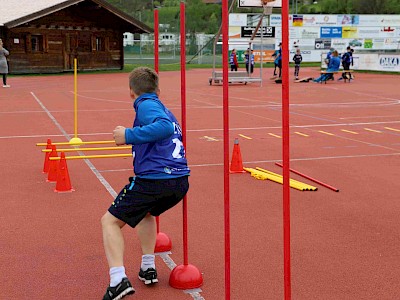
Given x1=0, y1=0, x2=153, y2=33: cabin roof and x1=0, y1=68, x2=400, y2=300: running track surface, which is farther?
x1=0, y1=0, x2=153, y2=33: cabin roof

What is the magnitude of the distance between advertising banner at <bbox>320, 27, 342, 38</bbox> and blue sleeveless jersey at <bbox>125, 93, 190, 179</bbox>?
50158mm

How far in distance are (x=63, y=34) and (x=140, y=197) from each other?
3644 centimetres

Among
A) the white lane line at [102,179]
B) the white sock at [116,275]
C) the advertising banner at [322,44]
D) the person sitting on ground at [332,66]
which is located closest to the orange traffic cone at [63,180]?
the white lane line at [102,179]

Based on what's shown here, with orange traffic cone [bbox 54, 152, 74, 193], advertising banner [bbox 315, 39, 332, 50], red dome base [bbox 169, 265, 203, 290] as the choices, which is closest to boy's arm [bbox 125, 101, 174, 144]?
red dome base [bbox 169, 265, 203, 290]

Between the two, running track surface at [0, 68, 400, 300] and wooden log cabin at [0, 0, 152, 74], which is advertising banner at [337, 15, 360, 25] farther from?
running track surface at [0, 68, 400, 300]

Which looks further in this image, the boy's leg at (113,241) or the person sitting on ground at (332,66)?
the person sitting on ground at (332,66)

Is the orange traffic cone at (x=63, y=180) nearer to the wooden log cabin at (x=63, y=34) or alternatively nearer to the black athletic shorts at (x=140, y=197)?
the black athletic shorts at (x=140, y=197)

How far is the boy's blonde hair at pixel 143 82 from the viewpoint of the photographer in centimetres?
461

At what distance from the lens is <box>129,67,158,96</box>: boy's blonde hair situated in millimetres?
4613

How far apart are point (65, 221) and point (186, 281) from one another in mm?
2439

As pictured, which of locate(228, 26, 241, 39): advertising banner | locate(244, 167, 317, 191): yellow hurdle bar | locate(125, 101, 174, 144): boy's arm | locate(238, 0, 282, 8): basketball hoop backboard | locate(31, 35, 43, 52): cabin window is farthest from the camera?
locate(228, 26, 241, 39): advertising banner

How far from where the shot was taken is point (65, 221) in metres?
6.87

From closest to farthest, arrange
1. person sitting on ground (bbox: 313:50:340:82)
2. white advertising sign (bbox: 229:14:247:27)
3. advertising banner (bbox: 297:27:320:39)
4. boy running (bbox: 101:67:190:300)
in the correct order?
1. boy running (bbox: 101:67:190:300)
2. person sitting on ground (bbox: 313:50:340:82)
3. white advertising sign (bbox: 229:14:247:27)
4. advertising banner (bbox: 297:27:320:39)

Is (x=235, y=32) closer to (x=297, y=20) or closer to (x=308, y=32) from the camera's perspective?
(x=297, y=20)
